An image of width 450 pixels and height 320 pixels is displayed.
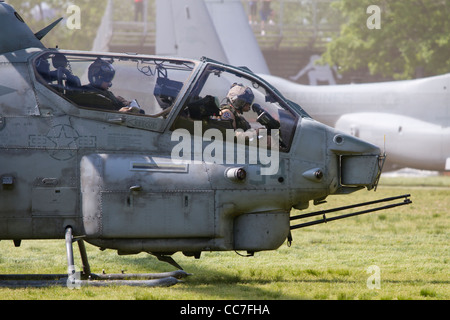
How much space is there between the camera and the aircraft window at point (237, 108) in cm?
937

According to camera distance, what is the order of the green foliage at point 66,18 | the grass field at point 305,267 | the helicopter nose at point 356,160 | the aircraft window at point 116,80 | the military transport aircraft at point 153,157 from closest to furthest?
the grass field at point 305,267, the military transport aircraft at point 153,157, the aircraft window at point 116,80, the helicopter nose at point 356,160, the green foliage at point 66,18

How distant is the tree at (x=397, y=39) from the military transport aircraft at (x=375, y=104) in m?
18.2

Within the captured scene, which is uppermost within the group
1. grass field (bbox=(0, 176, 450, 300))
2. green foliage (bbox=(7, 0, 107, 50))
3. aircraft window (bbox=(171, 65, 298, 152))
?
green foliage (bbox=(7, 0, 107, 50))

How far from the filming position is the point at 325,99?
3209 cm

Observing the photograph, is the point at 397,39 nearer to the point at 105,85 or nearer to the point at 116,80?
the point at 116,80

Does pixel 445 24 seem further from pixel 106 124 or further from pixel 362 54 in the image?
pixel 106 124

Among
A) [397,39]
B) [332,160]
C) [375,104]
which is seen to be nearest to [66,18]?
[397,39]

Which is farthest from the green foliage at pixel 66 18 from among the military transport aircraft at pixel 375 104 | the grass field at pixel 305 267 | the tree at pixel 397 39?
the grass field at pixel 305 267

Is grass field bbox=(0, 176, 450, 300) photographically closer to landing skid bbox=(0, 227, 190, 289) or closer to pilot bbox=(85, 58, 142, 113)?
landing skid bbox=(0, 227, 190, 289)

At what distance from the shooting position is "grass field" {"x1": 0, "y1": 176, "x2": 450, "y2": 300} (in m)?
8.67

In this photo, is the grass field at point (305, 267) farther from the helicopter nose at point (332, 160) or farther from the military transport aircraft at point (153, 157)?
the helicopter nose at point (332, 160)

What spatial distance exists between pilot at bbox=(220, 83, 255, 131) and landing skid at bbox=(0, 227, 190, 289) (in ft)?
6.52

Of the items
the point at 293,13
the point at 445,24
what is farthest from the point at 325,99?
the point at 293,13

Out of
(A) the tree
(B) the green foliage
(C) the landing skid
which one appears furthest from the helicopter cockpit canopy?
(B) the green foliage
